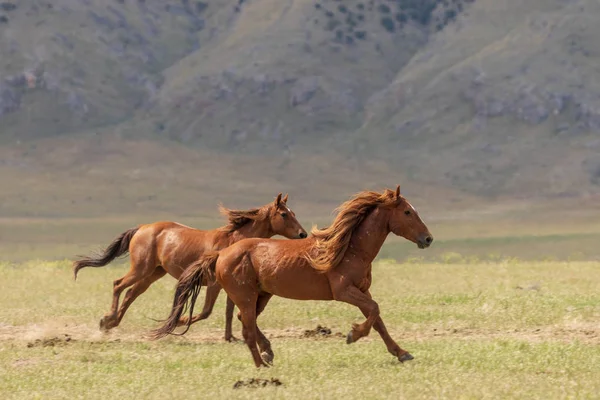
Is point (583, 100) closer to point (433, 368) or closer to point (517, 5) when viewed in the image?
point (517, 5)

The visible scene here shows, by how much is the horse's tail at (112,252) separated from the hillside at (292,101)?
63076mm

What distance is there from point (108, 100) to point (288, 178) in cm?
2663

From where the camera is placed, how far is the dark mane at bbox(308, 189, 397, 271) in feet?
44.3

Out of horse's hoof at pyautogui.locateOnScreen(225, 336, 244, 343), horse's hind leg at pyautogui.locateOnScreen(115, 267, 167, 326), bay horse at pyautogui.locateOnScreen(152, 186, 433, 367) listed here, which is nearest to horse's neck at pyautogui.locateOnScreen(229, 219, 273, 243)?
horse's hoof at pyautogui.locateOnScreen(225, 336, 244, 343)

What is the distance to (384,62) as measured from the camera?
4609 inches

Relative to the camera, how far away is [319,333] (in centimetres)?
1702

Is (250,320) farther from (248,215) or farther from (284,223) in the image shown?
(248,215)

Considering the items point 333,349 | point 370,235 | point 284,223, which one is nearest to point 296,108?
point 284,223

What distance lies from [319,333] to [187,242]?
7.46ft

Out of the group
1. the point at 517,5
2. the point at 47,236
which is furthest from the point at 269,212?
the point at 517,5

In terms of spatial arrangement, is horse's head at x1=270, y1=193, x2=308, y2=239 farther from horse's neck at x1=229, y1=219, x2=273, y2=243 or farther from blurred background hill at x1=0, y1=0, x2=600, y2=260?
blurred background hill at x1=0, y1=0, x2=600, y2=260

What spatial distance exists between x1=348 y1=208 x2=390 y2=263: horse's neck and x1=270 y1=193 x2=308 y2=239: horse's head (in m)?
3.06

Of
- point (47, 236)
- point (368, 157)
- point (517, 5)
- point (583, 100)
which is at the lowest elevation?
point (47, 236)

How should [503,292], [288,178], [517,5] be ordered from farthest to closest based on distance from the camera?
[517,5]
[288,178]
[503,292]
